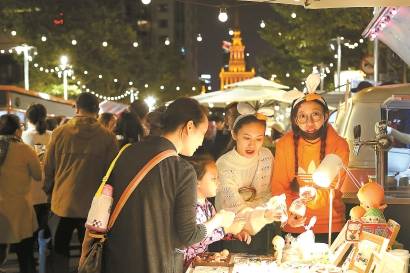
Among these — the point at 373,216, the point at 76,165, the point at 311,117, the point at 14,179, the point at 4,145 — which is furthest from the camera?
the point at 14,179

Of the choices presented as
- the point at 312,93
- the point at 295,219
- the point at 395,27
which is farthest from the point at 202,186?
the point at 395,27

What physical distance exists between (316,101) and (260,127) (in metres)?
0.45

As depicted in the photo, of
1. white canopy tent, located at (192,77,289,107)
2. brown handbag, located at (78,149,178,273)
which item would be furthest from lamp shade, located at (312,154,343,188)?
white canopy tent, located at (192,77,289,107)

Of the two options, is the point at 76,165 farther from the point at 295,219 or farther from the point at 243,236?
the point at 295,219

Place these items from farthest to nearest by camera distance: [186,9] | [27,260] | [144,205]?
[186,9] → [27,260] → [144,205]

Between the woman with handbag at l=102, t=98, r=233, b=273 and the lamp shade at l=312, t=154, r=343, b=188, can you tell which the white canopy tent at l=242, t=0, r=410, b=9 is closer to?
the lamp shade at l=312, t=154, r=343, b=188

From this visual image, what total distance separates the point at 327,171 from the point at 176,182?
1048 millimetres

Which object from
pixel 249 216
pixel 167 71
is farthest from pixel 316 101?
pixel 167 71

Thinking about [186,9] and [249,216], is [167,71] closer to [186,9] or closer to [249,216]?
[249,216]

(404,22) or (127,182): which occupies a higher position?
(404,22)

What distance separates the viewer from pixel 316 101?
462cm

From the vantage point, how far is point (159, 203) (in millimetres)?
3730

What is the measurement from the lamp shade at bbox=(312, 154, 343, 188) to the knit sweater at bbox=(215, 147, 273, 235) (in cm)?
66

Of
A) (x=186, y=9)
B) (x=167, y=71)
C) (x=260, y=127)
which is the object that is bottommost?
(x=260, y=127)
